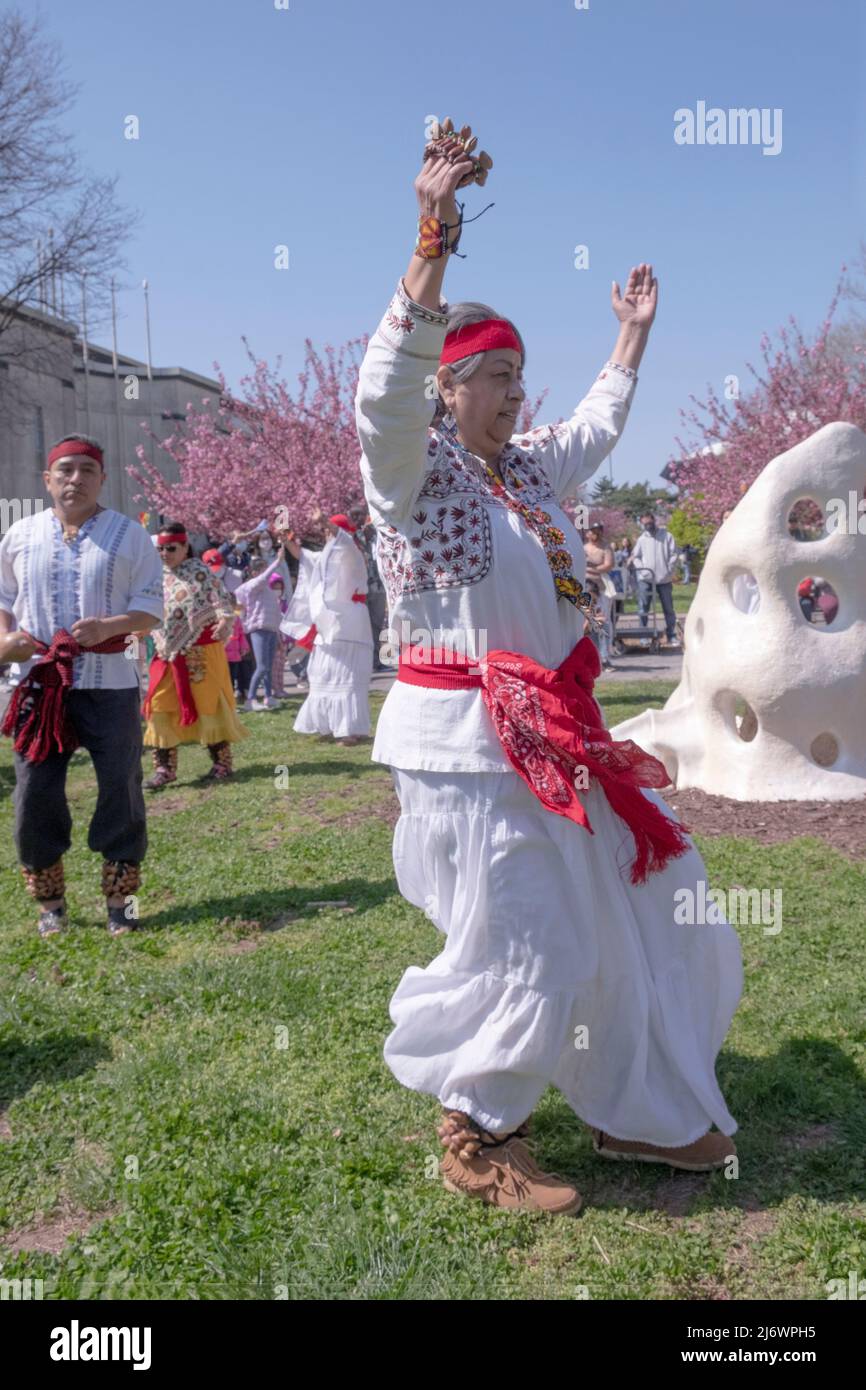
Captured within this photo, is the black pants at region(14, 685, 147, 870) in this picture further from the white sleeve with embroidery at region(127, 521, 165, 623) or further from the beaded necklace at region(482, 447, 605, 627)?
the beaded necklace at region(482, 447, 605, 627)

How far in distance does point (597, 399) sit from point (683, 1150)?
2152 mm

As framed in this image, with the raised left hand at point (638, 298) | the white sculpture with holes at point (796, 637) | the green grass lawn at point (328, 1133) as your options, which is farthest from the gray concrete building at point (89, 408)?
the raised left hand at point (638, 298)

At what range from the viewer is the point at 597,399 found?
11.9 ft

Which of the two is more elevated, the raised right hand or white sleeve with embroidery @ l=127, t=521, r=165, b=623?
the raised right hand

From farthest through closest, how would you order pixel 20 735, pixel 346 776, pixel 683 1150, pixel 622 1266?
pixel 346 776
pixel 20 735
pixel 683 1150
pixel 622 1266

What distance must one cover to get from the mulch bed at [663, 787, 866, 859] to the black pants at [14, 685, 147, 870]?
3.23 meters

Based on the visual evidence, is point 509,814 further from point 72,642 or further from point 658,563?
point 658,563

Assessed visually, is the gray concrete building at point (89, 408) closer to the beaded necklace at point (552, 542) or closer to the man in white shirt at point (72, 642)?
the man in white shirt at point (72, 642)

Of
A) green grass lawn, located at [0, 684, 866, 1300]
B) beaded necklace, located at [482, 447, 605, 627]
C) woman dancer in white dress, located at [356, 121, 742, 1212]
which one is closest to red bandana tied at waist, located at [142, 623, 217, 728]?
green grass lawn, located at [0, 684, 866, 1300]

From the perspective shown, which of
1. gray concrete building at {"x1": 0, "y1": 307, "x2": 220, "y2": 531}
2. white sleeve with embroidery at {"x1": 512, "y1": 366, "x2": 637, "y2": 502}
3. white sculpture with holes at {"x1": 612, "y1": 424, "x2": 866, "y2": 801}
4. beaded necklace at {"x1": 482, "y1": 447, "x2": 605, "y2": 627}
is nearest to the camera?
beaded necklace at {"x1": 482, "y1": 447, "x2": 605, "y2": 627}

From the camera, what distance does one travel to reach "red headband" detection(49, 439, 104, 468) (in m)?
5.41
